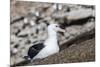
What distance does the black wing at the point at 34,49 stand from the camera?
1.55 metres

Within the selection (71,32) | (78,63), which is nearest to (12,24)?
(71,32)

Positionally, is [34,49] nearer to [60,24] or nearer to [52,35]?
[52,35]

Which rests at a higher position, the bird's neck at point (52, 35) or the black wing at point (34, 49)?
the bird's neck at point (52, 35)

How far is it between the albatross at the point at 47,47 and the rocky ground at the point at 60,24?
0.03 metres

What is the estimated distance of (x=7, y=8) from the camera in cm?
150

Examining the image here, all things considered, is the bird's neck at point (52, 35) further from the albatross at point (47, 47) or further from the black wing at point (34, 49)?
the black wing at point (34, 49)

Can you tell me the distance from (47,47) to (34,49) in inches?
4.8

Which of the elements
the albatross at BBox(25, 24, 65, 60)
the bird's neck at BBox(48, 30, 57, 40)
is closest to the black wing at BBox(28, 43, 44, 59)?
the albatross at BBox(25, 24, 65, 60)

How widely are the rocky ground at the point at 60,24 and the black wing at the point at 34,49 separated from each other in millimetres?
34

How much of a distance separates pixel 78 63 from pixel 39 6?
26.2 inches

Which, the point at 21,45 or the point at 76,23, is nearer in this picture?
the point at 21,45

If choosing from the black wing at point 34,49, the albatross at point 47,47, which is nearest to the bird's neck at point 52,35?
the albatross at point 47,47

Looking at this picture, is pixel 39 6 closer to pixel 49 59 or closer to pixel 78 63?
pixel 49 59

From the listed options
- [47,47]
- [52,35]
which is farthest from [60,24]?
[47,47]
